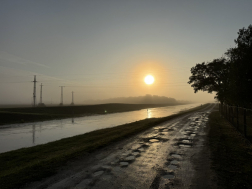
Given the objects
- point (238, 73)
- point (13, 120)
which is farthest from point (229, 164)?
point (13, 120)

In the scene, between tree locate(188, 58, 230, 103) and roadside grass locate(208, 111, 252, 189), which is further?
tree locate(188, 58, 230, 103)

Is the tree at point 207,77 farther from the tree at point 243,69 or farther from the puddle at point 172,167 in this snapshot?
the puddle at point 172,167

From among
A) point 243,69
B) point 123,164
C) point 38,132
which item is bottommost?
point 38,132

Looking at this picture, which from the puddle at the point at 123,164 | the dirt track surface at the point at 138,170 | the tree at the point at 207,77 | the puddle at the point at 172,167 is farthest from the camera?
the tree at the point at 207,77

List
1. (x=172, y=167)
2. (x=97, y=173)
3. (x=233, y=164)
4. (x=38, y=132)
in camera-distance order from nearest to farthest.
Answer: (x=97, y=173) → (x=172, y=167) → (x=233, y=164) → (x=38, y=132)

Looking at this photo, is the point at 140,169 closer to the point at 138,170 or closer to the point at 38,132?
the point at 138,170

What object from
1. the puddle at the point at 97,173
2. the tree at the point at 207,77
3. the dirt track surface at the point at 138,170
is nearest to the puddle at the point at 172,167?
the dirt track surface at the point at 138,170

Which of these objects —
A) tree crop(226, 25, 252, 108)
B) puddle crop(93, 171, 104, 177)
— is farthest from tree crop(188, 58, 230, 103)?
puddle crop(93, 171, 104, 177)

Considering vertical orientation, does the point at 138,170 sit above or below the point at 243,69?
below

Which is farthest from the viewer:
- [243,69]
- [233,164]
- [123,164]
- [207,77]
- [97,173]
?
[207,77]

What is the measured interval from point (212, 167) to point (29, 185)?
6690 mm

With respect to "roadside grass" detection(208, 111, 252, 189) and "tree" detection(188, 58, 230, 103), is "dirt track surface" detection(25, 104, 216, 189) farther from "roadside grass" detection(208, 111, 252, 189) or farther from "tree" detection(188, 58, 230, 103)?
"tree" detection(188, 58, 230, 103)

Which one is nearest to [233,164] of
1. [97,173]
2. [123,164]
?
[123,164]

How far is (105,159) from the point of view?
7.69m
